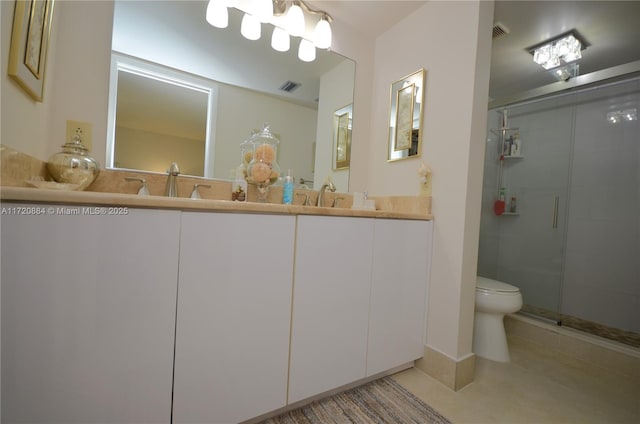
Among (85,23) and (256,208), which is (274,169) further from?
(85,23)

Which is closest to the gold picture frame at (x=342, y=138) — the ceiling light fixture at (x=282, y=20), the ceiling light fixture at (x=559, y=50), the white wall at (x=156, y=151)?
the ceiling light fixture at (x=282, y=20)

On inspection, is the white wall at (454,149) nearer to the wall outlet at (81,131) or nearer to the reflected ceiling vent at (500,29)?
the reflected ceiling vent at (500,29)

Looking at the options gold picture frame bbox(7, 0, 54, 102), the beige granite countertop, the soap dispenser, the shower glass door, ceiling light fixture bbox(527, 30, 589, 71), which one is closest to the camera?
the beige granite countertop

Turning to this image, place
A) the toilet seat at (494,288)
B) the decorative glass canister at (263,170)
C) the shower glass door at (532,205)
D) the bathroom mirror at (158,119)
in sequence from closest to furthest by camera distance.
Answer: the bathroom mirror at (158,119), the decorative glass canister at (263,170), the toilet seat at (494,288), the shower glass door at (532,205)

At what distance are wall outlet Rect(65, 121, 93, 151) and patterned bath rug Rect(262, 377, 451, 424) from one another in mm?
1358

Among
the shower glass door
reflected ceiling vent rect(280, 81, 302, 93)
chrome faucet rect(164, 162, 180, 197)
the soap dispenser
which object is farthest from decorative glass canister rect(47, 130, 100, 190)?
the shower glass door

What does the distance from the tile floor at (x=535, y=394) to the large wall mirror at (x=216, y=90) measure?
129cm

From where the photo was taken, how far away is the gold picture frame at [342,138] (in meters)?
1.76

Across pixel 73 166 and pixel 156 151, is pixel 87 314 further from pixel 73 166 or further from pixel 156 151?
pixel 156 151

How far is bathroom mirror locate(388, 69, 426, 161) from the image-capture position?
1525 millimetres

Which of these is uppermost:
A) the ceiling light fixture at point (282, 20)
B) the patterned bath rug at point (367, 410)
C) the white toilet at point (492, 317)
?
the ceiling light fixture at point (282, 20)

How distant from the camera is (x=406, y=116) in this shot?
63.5 inches

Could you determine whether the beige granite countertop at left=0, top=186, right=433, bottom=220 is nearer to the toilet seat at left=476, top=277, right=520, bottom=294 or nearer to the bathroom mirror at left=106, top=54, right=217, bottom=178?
the bathroom mirror at left=106, top=54, right=217, bottom=178

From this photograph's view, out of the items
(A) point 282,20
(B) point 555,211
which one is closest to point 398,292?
(A) point 282,20
